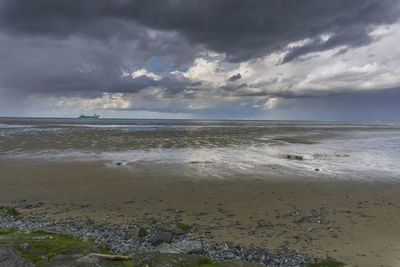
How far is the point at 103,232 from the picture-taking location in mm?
7332

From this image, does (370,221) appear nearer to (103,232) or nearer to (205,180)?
(205,180)

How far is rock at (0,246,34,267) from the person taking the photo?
434 cm

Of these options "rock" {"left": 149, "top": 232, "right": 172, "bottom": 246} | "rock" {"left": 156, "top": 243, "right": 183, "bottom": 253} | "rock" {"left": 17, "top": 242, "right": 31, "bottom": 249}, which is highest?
"rock" {"left": 17, "top": 242, "right": 31, "bottom": 249}

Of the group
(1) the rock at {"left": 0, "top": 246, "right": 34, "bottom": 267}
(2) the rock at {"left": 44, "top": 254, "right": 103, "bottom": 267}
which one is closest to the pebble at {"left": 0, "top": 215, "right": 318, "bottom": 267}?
(2) the rock at {"left": 44, "top": 254, "right": 103, "bottom": 267}

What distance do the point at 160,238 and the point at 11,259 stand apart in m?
3.52

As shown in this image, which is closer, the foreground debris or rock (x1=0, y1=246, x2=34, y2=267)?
rock (x1=0, y1=246, x2=34, y2=267)

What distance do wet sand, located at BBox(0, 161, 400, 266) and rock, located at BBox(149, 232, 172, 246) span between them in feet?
3.64

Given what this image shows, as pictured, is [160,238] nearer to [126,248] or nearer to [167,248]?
[167,248]

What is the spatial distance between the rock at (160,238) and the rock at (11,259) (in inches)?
117

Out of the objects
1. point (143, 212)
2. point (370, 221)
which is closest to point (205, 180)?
point (143, 212)

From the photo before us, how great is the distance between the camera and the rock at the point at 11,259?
4.34 meters

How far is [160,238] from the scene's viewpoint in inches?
260

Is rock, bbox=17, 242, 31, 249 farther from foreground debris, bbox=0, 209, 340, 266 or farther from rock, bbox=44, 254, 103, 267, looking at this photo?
rock, bbox=44, 254, 103, 267

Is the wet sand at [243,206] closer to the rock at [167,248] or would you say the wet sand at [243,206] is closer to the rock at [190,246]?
the rock at [190,246]
